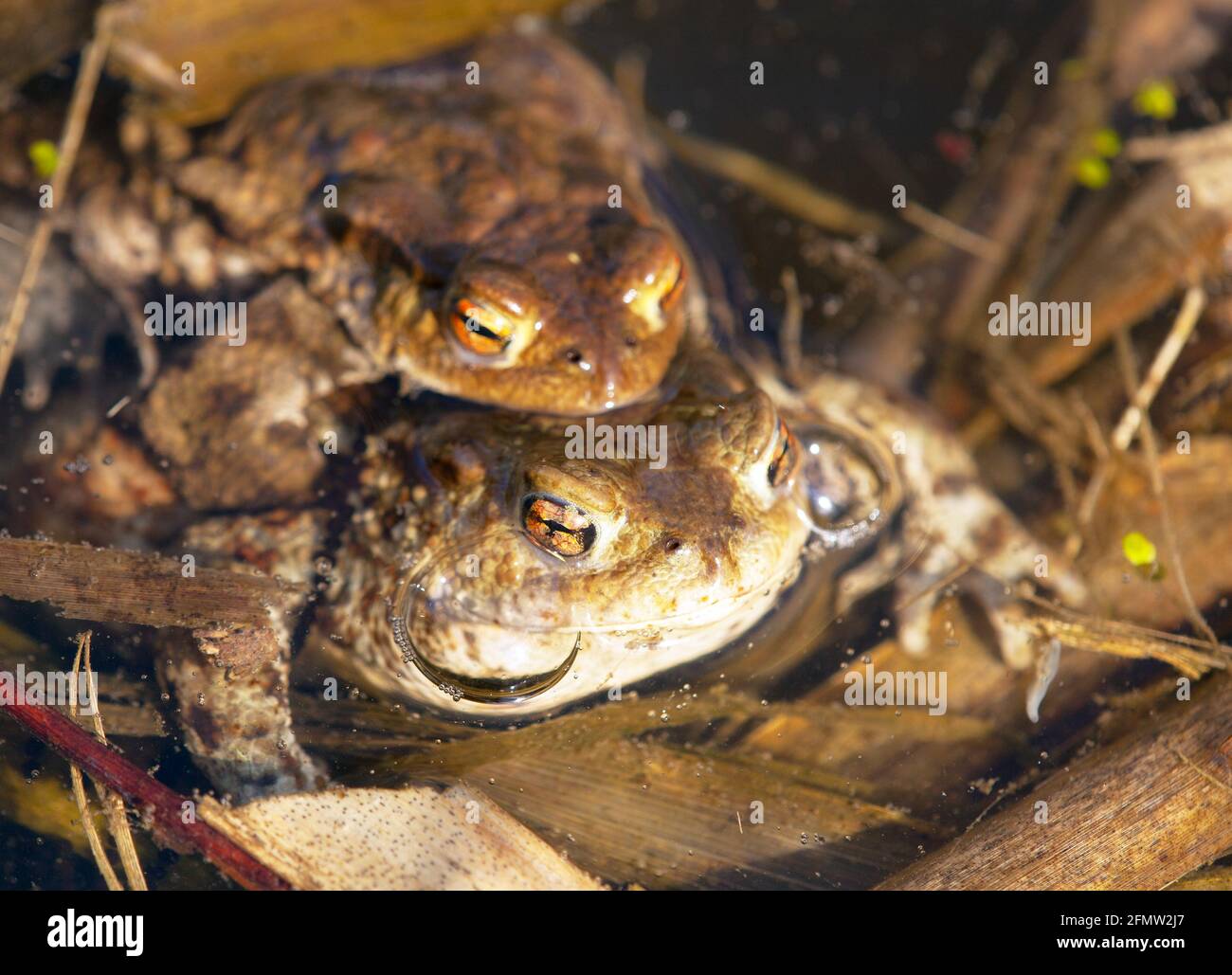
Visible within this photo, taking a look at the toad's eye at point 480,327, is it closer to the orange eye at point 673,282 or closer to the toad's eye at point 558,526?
the orange eye at point 673,282

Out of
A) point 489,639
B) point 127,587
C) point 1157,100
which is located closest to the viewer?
point 489,639

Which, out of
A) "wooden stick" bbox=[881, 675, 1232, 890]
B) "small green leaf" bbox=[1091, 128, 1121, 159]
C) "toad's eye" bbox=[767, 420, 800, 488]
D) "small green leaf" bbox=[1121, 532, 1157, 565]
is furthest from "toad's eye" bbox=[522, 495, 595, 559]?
"small green leaf" bbox=[1091, 128, 1121, 159]

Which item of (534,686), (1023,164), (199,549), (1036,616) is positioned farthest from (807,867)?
(1023,164)

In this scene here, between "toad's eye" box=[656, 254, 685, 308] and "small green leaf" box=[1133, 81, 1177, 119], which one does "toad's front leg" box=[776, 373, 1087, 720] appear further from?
"small green leaf" box=[1133, 81, 1177, 119]

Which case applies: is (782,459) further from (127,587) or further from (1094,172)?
(1094,172)

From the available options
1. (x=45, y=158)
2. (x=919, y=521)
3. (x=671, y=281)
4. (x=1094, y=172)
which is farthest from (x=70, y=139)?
(x=1094, y=172)
